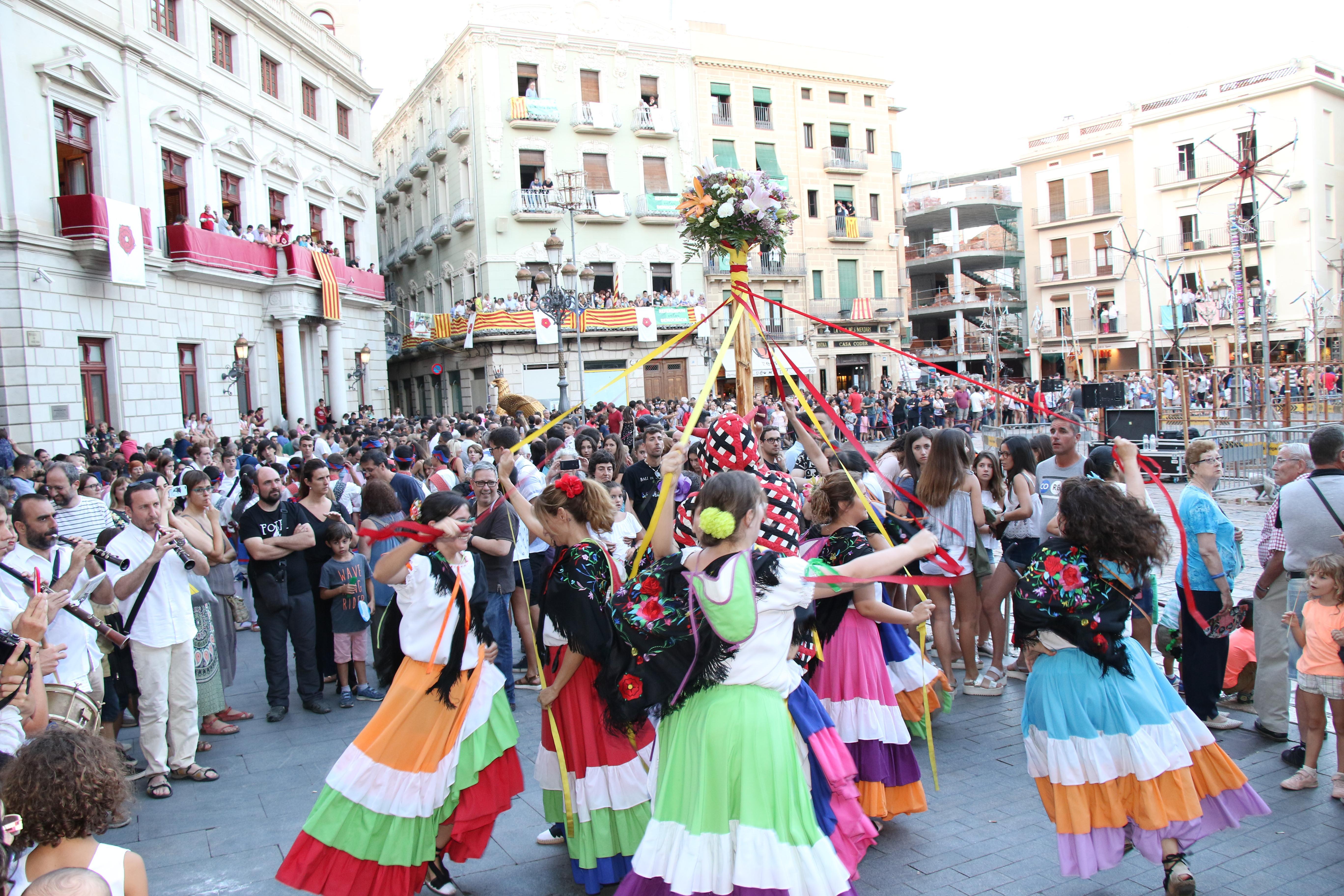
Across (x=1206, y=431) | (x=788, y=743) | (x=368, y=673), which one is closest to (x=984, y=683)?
(x=788, y=743)

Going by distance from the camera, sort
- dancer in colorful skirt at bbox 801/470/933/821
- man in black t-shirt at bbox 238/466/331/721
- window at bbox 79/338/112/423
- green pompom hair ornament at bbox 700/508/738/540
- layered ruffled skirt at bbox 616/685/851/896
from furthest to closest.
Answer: window at bbox 79/338/112/423 → man in black t-shirt at bbox 238/466/331/721 → dancer in colorful skirt at bbox 801/470/933/821 → green pompom hair ornament at bbox 700/508/738/540 → layered ruffled skirt at bbox 616/685/851/896

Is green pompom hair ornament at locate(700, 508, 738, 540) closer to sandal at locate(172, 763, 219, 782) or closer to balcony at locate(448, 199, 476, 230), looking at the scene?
sandal at locate(172, 763, 219, 782)

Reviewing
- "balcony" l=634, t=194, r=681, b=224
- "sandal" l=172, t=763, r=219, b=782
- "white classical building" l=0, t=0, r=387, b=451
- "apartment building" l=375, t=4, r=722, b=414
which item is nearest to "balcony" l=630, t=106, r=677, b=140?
"apartment building" l=375, t=4, r=722, b=414

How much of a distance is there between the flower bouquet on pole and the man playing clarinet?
3.51m

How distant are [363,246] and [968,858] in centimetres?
2802

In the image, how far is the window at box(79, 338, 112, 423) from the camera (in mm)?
16594

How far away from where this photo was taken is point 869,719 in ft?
13.7

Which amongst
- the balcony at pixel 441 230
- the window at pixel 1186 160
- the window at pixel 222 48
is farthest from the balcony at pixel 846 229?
the window at pixel 222 48

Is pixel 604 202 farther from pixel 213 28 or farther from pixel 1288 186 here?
pixel 1288 186

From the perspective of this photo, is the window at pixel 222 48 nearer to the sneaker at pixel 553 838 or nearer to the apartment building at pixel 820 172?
the apartment building at pixel 820 172

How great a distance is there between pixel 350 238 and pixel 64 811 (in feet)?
93.5

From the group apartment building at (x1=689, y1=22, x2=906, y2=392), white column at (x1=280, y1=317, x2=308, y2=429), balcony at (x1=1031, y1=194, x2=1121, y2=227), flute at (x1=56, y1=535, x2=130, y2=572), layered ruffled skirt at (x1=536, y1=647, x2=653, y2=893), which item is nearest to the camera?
layered ruffled skirt at (x1=536, y1=647, x2=653, y2=893)

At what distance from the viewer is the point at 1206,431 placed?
1475 centimetres

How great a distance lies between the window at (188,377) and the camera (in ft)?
64.0
